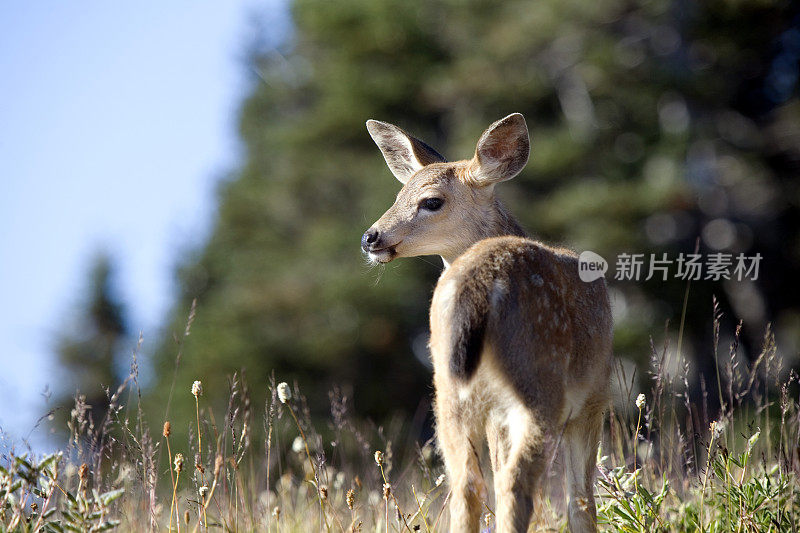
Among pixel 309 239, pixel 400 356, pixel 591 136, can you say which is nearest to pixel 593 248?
pixel 591 136

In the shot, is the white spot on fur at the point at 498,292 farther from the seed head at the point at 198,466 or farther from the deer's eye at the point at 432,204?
the deer's eye at the point at 432,204

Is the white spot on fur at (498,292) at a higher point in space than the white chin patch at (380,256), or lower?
lower

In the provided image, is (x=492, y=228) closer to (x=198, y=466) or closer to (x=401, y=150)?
(x=401, y=150)

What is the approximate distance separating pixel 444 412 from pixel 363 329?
1567cm

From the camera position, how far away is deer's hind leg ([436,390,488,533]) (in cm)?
347

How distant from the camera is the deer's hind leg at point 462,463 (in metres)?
3.47

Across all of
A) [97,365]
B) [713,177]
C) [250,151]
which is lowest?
[97,365]

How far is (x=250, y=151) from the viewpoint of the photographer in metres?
28.3

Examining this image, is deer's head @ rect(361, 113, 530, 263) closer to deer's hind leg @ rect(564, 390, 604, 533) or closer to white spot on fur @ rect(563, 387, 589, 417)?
deer's hind leg @ rect(564, 390, 604, 533)

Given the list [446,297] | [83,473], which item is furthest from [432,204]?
[83,473]

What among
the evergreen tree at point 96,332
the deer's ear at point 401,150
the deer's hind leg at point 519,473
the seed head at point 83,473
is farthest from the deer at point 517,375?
the evergreen tree at point 96,332

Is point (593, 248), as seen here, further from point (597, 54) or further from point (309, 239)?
point (309, 239)

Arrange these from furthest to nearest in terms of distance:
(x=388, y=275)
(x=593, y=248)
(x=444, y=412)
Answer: (x=388, y=275) < (x=593, y=248) < (x=444, y=412)

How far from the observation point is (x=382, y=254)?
5430mm
